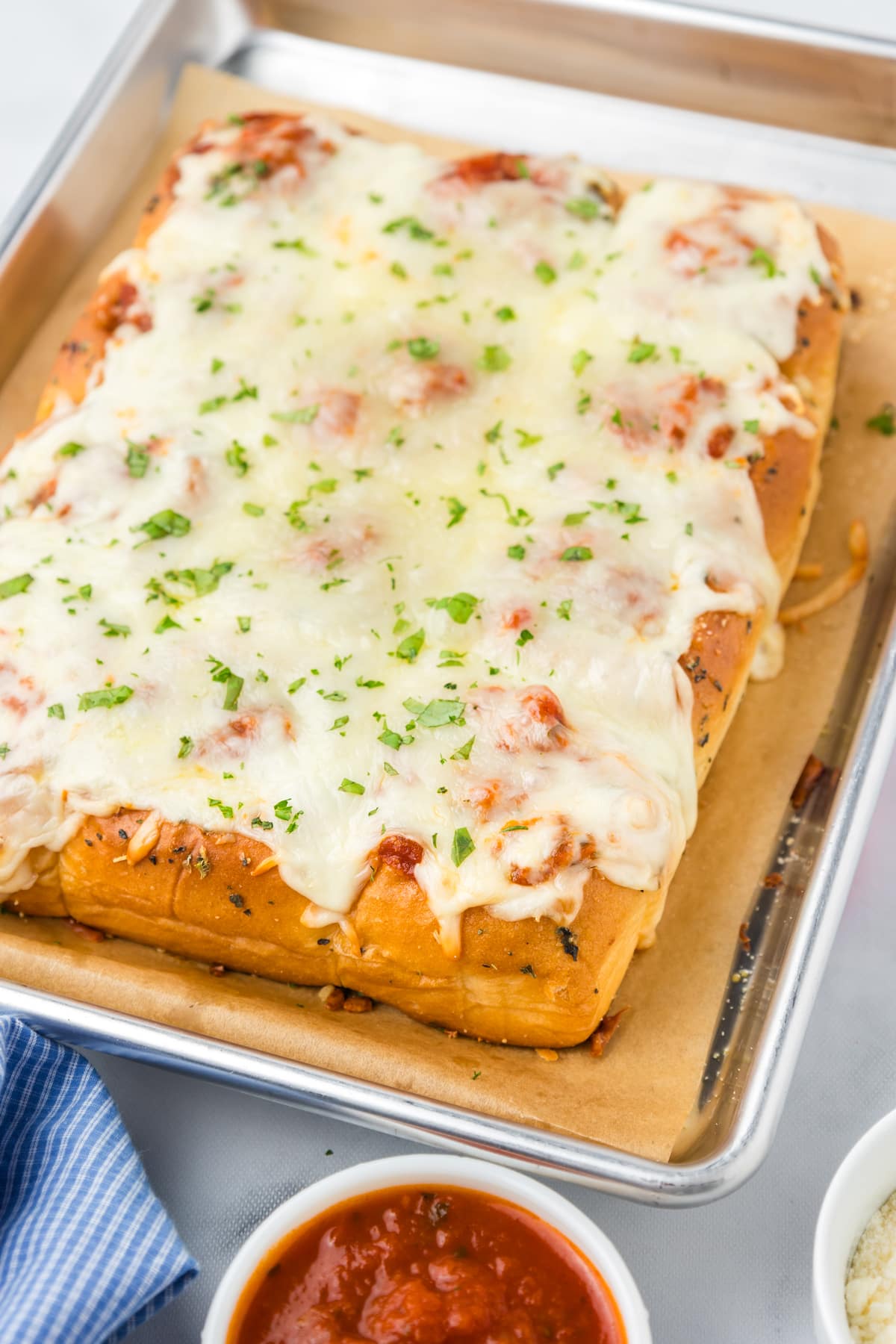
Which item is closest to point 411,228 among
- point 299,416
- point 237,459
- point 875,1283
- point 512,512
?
point 299,416

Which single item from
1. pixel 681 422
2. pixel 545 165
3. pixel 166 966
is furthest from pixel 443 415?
pixel 166 966

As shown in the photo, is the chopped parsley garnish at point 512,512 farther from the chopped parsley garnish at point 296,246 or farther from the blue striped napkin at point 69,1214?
the blue striped napkin at point 69,1214

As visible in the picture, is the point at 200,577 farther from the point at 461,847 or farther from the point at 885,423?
the point at 885,423

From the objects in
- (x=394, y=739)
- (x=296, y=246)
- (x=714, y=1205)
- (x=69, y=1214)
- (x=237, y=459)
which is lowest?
(x=714, y=1205)

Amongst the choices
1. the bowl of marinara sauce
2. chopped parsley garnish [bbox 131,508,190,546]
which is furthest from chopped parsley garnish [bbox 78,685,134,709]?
the bowl of marinara sauce

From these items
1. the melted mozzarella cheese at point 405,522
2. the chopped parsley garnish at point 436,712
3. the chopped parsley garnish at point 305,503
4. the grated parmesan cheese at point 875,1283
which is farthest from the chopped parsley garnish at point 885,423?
the grated parmesan cheese at point 875,1283

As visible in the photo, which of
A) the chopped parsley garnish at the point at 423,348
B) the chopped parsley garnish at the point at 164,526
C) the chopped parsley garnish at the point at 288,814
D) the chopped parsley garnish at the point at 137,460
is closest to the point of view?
the chopped parsley garnish at the point at 288,814
